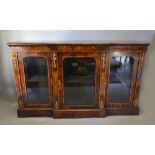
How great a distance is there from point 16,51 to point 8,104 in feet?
3.11

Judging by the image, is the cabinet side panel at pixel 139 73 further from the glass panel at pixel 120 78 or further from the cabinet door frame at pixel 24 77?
the cabinet door frame at pixel 24 77

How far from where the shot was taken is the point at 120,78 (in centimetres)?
216

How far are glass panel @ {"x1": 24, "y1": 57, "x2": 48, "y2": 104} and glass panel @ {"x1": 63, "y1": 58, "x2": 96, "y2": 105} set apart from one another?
26cm

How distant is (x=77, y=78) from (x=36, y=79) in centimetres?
52

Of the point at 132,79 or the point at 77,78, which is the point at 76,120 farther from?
the point at 132,79

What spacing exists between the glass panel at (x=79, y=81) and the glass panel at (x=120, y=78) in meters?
0.25

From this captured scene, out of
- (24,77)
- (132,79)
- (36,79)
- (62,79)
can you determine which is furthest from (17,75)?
(132,79)

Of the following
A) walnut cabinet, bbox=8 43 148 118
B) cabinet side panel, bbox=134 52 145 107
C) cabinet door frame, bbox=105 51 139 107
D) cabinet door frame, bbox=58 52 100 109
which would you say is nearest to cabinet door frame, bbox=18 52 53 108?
walnut cabinet, bbox=8 43 148 118

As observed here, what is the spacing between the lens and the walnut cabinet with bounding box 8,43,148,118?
1968 millimetres

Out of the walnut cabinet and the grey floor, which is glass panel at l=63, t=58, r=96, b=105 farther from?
the grey floor

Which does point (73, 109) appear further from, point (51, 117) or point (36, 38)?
point (36, 38)

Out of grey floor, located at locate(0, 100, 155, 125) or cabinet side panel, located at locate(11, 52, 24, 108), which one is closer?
cabinet side panel, located at locate(11, 52, 24, 108)

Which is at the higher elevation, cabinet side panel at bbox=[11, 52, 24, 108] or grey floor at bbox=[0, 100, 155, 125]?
cabinet side panel at bbox=[11, 52, 24, 108]

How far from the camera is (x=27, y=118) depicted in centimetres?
224
